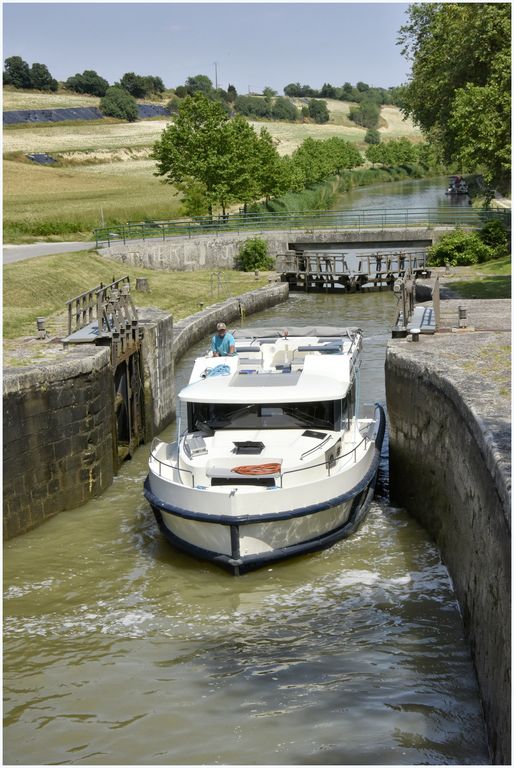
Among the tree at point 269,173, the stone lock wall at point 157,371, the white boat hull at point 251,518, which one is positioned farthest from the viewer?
the tree at point 269,173

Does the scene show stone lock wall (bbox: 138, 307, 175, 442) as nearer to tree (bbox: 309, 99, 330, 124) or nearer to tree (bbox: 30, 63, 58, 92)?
tree (bbox: 30, 63, 58, 92)

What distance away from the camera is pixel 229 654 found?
10953 millimetres

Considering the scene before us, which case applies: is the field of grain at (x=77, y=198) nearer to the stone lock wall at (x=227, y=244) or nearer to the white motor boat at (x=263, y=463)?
the stone lock wall at (x=227, y=244)

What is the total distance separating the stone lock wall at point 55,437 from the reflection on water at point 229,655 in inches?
20.2

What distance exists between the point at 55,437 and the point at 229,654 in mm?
5511

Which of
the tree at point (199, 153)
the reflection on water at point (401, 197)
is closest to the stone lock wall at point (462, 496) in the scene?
the tree at point (199, 153)

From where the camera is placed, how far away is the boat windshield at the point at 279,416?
14.1m

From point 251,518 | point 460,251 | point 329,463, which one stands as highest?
point 460,251

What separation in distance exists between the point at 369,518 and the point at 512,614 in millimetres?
Answer: 8163

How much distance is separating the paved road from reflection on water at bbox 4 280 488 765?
82.7 feet

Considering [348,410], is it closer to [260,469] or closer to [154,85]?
[260,469]

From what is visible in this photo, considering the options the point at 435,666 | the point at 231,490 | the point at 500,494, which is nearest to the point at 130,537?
the point at 231,490

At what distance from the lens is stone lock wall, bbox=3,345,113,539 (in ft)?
46.4

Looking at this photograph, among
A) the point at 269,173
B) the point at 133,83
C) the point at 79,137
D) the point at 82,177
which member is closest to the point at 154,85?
the point at 133,83
